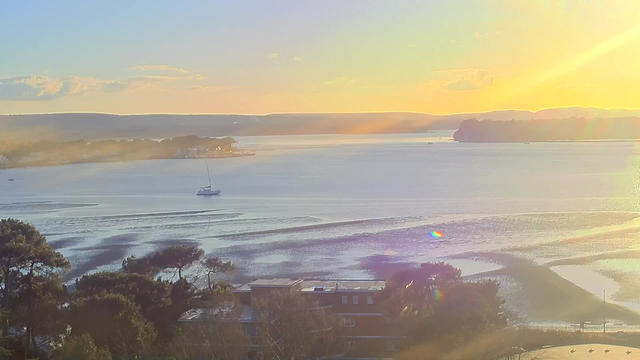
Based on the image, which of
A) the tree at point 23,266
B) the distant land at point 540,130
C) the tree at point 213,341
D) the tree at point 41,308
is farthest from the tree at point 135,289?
the distant land at point 540,130

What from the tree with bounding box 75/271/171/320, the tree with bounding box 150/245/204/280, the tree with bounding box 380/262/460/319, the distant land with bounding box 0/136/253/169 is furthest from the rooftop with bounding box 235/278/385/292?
the distant land with bounding box 0/136/253/169

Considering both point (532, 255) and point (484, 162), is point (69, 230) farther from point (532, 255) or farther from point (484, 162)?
point (484, 162)

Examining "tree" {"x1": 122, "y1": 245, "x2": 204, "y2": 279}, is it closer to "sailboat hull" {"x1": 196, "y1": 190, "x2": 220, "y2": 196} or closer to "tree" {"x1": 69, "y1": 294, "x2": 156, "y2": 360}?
"tree" {"x1": 69, "y1": 294, "x2": 156, "y2": 360}

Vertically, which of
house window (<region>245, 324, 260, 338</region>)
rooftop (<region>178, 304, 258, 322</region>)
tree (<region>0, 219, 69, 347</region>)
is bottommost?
house window (<region>245, 324, 260, 338</region>)

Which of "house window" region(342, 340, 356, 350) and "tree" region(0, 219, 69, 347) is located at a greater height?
"tree" region(0, 219, 69, 347)

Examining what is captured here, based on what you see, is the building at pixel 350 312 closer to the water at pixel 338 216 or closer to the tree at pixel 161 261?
the tree at pixel 161 261

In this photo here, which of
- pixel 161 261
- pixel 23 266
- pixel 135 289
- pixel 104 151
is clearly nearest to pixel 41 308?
pixel 23 266

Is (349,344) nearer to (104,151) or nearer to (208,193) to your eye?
(208,193)
